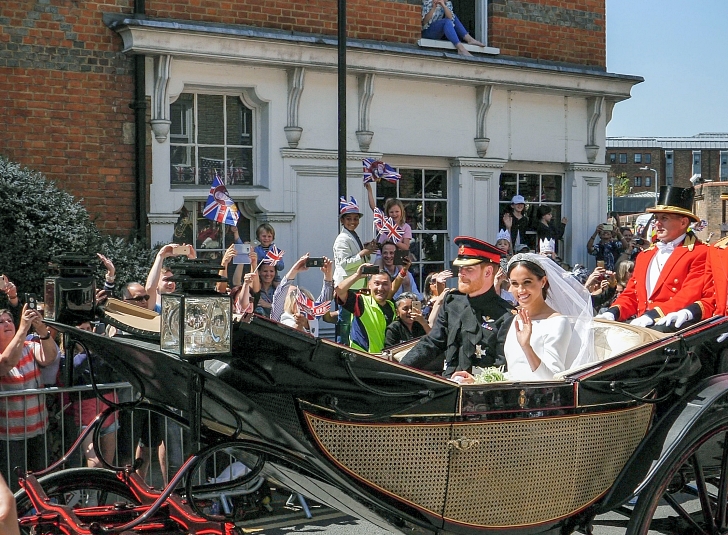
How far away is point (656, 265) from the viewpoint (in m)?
6.61

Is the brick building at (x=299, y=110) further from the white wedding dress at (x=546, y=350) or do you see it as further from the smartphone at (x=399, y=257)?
the white wedding dress at (x=546, y=350)

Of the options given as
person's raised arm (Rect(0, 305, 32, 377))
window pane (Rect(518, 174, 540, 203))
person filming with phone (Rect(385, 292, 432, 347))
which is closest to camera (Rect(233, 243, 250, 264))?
person filming with phone (Rect(385, 292, 432, 347))

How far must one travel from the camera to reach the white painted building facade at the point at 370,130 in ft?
34.6

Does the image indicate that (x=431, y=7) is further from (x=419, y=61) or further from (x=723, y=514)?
(x=723, y=514)

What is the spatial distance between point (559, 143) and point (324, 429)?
34.3 feet

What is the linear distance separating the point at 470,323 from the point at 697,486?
153cm


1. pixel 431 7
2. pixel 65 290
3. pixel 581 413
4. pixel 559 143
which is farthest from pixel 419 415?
pixel 559 143

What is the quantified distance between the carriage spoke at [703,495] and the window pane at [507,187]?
8.91 m

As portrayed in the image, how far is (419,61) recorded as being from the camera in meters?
11.9

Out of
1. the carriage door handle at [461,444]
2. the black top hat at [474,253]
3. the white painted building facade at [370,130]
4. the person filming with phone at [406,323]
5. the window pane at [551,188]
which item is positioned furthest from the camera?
the window pane at [551,188]

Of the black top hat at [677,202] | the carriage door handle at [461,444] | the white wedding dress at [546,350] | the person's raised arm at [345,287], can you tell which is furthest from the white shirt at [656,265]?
the carriage door handle at [461,444]

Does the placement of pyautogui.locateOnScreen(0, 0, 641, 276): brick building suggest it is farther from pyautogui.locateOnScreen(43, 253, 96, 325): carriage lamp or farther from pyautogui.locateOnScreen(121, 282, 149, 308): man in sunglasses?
pyautogui.locateOnScreen(43, 253, 96, 325): carriage lamp

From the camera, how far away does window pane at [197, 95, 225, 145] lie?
1099cm

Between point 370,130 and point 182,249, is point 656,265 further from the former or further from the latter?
point 370,130
